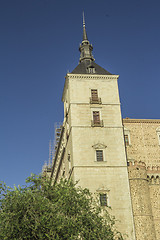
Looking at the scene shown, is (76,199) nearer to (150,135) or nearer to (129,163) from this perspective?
(129,163)

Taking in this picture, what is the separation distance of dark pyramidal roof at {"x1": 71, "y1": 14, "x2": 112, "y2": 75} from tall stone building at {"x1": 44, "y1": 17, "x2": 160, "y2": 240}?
0.14 meters

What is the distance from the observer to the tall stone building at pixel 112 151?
37656 millimetres

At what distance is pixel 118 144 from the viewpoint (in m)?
41.0

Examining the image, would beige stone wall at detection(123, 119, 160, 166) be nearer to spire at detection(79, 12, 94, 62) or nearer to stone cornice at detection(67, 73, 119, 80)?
stone cornice at detection(67, 73, 119, 80)

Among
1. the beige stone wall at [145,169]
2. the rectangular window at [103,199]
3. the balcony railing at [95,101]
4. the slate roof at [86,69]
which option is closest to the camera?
the rectangular window at [103,199]

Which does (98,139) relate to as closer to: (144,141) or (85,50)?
(144,141)

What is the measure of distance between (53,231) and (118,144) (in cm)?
1795

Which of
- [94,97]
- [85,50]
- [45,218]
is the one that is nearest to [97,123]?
[94,97]

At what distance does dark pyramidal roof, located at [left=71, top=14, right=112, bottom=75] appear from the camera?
46141 mm

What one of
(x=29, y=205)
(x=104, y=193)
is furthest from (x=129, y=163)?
(x=29, y=205)

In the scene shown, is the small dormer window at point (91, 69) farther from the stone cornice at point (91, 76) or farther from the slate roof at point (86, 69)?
the stone cornice at point (91, 76)

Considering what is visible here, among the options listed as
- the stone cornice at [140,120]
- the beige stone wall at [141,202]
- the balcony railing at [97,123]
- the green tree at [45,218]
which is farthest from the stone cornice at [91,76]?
the green tree at [45,218]

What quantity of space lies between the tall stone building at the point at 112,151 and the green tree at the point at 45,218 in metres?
7.52

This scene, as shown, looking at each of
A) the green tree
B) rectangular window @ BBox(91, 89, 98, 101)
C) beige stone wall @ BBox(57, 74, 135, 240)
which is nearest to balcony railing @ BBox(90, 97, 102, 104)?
rectangular window @ BBox(91, 89, 98, 101)
